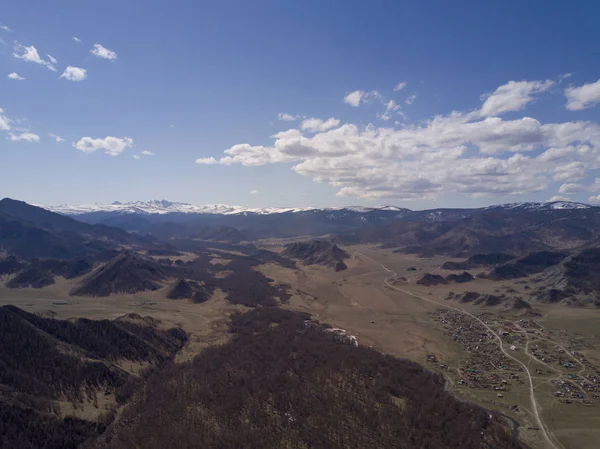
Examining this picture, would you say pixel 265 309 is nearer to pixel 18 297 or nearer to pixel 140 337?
pixel 140 337

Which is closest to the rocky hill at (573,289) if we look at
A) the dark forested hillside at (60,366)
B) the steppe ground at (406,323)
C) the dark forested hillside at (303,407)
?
the steppe ground at (406,323)

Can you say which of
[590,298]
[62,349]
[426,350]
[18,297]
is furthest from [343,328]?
[18,297]

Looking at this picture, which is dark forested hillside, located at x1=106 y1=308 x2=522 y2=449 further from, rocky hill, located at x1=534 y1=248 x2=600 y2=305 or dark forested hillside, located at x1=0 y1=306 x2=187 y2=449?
rocky hill, located at x1=534 y1=248 x2=600 y2=305

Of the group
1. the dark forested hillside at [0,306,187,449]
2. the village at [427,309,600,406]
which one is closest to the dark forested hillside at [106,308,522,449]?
the dark forested hillside at [0,306,187,449]

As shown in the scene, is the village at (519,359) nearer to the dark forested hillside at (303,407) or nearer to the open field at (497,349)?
the open field at (497,349)

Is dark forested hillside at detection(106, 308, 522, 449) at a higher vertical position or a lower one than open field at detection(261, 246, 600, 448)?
higher

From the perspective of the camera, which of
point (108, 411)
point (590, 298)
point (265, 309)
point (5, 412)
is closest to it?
point (5, 412)
